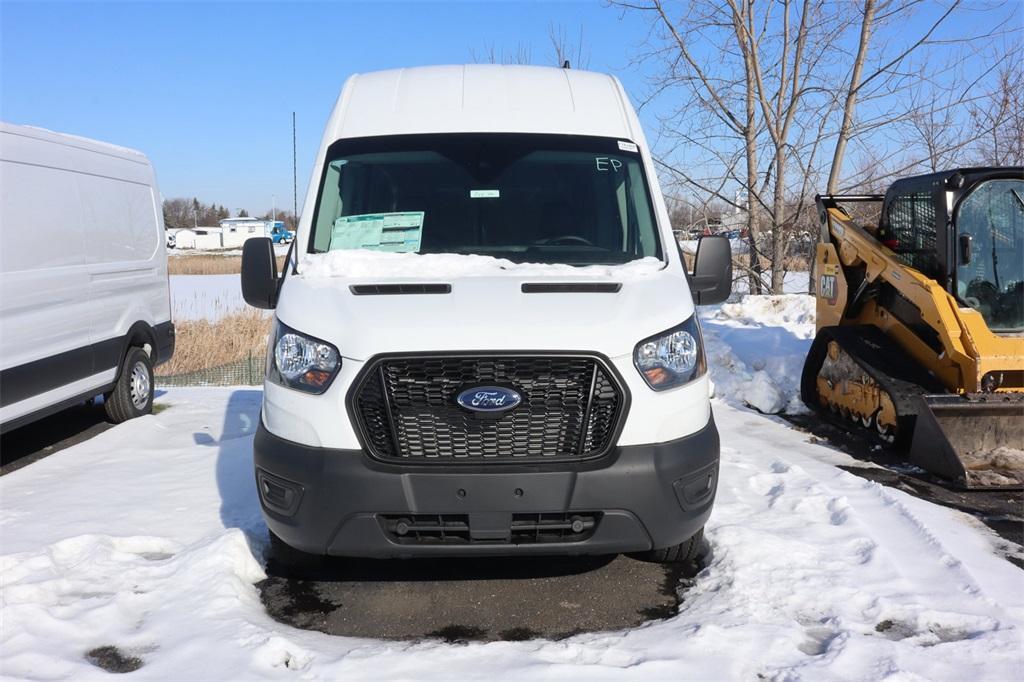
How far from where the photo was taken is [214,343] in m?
13.2

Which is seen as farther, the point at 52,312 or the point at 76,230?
the point at 76,230

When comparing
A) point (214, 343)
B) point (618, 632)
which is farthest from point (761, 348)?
point (214, 343)

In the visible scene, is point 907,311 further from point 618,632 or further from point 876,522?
point 618,632

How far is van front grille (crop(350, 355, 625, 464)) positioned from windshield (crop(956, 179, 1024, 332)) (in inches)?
184

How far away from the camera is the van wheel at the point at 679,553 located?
4.15 m

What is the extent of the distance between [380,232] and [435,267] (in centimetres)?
52

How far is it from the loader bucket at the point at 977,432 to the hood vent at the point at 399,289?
414 cm

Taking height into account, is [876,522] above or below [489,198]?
below

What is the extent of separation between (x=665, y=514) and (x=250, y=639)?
1776mm

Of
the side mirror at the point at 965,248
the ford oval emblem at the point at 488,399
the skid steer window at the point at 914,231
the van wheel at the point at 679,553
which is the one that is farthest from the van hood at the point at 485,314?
the skid steer window at the point at 914,231

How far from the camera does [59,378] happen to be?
6750mm

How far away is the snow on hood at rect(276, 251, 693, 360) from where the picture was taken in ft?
11.2

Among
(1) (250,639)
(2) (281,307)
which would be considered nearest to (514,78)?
(2) (281,307)

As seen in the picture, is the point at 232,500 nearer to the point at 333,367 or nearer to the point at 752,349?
the point at 333,367
